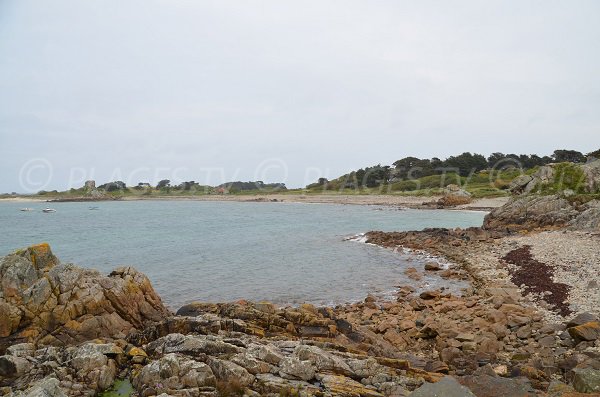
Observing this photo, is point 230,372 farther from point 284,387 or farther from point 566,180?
point 566,180

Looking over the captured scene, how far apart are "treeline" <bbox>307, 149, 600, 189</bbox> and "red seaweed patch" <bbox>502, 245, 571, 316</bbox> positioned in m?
102

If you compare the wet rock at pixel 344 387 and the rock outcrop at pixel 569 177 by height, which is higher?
the rock outcrop at pixel 569 177

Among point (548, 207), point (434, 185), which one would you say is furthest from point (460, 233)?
point (434, 185)

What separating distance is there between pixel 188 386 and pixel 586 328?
10712mm

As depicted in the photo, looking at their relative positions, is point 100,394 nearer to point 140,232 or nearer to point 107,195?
point 140,232

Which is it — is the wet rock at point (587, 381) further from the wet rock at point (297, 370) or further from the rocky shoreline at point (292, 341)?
the wet rock at point (297, 370)

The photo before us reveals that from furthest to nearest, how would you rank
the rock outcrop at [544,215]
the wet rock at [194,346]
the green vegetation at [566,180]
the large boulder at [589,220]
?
1. the green vegetation at [566,180]
2. the rock outcrop at [544,215]
3. the large boulder at [589,220]
4. the wet rock at [194,346]

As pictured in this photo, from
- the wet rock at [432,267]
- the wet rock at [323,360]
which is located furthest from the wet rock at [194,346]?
the wet rock at [432,267]

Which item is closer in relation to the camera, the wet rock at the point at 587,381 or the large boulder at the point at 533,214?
the wet rock at the point at 587,381

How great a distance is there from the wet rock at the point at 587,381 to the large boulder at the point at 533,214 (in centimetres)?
3237

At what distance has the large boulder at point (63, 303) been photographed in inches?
474

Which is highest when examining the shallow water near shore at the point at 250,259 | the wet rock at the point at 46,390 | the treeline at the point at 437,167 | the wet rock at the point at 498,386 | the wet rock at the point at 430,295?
the treeline at the point at 437,167

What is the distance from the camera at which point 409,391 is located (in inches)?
346

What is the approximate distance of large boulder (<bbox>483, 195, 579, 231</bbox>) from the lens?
3747 cm
